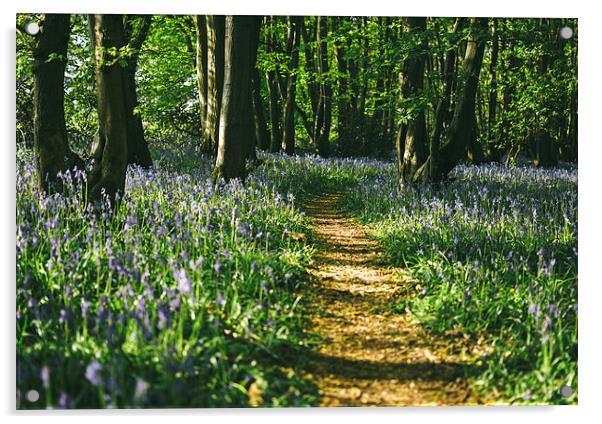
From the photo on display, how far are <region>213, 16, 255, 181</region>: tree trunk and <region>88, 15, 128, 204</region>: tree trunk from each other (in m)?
2.51

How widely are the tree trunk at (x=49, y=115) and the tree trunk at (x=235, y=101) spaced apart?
98.7 inches

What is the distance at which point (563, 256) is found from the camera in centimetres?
504

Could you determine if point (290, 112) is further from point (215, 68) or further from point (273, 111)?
point (215, 68)

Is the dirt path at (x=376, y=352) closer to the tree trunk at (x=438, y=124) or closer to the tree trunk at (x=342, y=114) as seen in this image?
the tree trunk at (x=438, y=124)

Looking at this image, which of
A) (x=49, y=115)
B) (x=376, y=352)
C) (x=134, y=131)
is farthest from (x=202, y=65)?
(x=376, y=352)

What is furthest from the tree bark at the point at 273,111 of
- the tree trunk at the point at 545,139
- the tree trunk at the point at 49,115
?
the tree trunk at the point at 49,115

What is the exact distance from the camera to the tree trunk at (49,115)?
17.7 ft

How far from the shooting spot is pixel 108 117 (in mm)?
5195

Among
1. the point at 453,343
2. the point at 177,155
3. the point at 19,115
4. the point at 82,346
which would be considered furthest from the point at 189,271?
the point at 177,155

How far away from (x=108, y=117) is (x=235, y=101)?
9.04 feet

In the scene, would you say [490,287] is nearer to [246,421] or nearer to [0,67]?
[246,421]

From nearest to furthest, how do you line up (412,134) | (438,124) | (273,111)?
1. (438,124)
2. (412,134)
3. (273,111)

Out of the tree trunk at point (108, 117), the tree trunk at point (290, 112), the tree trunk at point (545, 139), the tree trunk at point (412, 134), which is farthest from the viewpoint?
the tree trunk at point (290, 112)

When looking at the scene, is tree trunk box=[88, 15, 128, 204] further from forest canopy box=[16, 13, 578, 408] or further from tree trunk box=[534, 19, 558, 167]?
tree trunk box=[534, 19, 558, 167]
